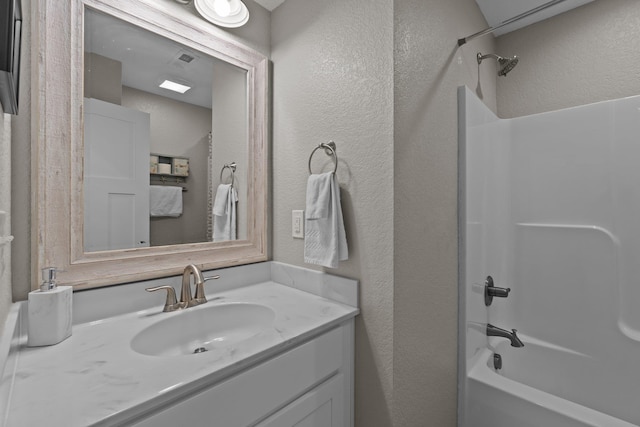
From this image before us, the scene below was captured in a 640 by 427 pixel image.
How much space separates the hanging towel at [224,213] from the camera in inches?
53.5

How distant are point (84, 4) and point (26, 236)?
0.79 meters

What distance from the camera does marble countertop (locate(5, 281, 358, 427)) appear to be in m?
0.55

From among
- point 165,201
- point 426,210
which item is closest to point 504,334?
point 426,210

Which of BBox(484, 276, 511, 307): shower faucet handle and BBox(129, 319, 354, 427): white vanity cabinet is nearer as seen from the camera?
BBox(129, 319, 354, 427): white vanity cabinet

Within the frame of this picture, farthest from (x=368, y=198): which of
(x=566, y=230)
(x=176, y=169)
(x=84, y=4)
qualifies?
(x=566, y=230)

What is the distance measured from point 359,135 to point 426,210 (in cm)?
40

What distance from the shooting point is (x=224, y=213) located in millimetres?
1387

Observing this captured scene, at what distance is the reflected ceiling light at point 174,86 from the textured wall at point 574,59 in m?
1.99

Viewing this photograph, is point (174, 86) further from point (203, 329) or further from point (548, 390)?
point (548, 390)

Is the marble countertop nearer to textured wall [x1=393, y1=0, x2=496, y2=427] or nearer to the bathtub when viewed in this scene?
textured wall [x1=393, y1=0, x2=496, y2=427]

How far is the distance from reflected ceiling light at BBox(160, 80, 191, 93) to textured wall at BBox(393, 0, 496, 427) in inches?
35.1

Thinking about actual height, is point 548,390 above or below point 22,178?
below

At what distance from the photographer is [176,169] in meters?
1.24

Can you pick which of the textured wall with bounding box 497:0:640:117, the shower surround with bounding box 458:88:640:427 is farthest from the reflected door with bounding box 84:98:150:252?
the textured wall with bounding box 497:0:640:117
